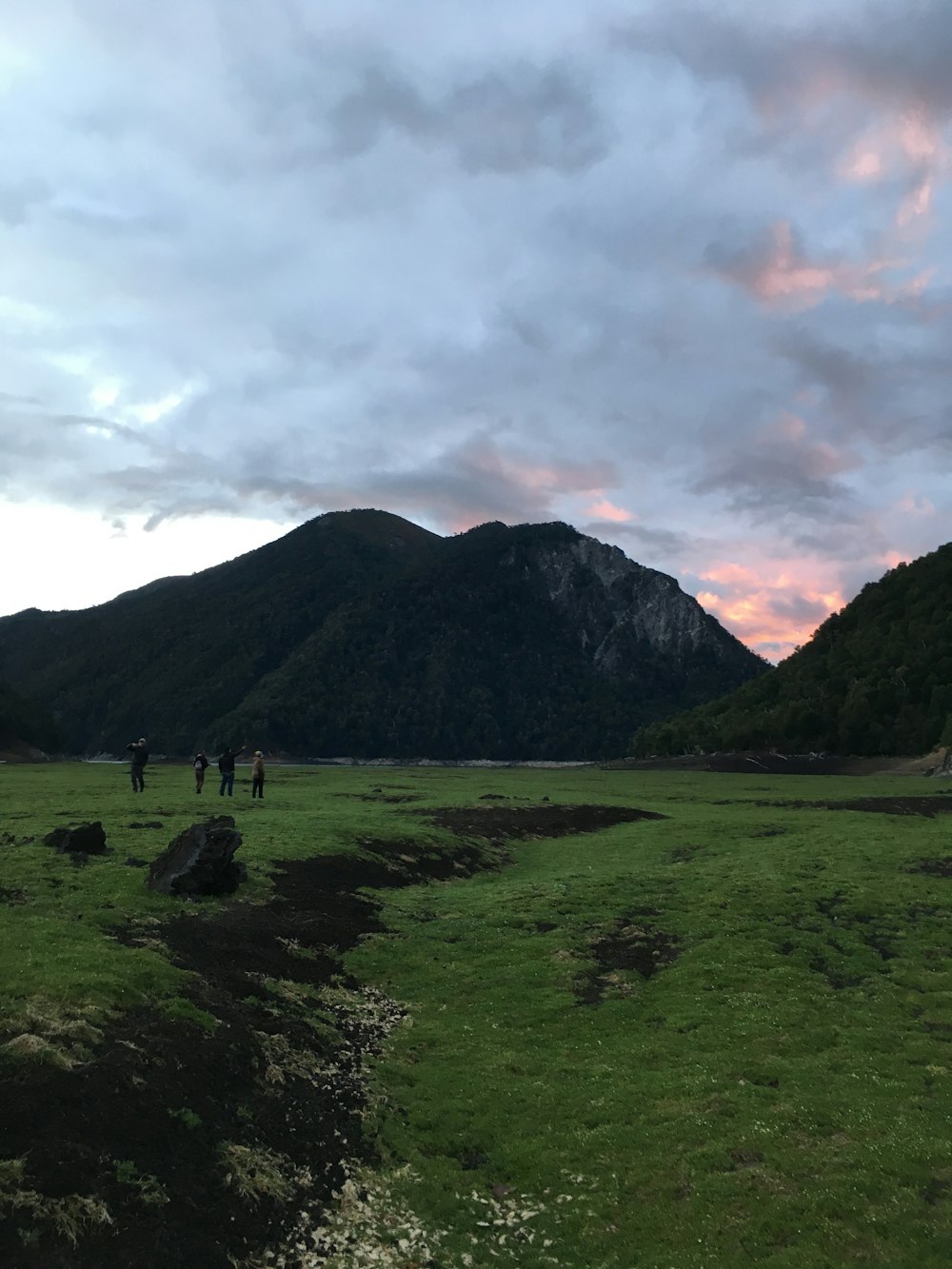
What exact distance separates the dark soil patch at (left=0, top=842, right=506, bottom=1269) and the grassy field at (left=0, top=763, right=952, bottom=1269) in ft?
0.92

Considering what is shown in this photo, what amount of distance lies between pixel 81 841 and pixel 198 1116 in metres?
21.5

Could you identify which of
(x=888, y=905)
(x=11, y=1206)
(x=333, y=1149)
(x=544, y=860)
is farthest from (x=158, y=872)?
(x=888, y=905)

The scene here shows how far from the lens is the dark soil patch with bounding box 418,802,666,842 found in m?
54.3

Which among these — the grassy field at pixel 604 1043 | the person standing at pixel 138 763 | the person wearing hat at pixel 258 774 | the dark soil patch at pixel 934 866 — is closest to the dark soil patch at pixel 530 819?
the grassy field at pixel 604 1043

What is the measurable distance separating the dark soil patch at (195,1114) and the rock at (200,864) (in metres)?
4.08

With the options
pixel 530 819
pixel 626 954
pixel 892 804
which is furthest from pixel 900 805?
pixel 626 954

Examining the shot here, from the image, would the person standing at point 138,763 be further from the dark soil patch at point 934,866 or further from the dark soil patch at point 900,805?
the dark soil patch at point 900,805

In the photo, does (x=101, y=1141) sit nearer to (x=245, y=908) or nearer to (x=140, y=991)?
(x=140, y=991)

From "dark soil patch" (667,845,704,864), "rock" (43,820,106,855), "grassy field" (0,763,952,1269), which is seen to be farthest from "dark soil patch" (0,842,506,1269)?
"dark soil patch" (667,845,704,864)

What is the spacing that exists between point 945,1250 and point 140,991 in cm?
1711

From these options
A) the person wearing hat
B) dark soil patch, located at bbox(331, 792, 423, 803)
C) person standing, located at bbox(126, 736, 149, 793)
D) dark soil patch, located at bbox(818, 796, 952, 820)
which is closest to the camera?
the person wearing hat

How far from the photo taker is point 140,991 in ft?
61.6

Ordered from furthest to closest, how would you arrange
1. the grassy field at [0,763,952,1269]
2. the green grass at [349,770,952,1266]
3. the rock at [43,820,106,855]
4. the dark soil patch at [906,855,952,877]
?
the dark soil patch at [906,855,952,877] < the rock at [43,820,106,855] < the green grass at [349,770,952,1266] < the grassy field at [0,763,952,1269]

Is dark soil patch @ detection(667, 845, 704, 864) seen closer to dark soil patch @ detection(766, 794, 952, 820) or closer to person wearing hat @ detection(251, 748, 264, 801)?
dark soil patch @ detection(766, 794, 952, 820)
